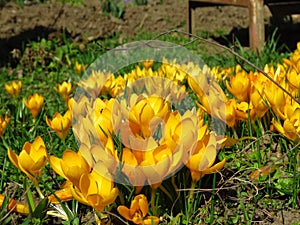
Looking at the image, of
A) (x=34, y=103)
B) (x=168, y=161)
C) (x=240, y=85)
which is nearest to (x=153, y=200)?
(x=168, y=161)

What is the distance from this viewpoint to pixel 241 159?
5.77 feet

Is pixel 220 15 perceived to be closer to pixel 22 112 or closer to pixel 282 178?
pixel 22 112

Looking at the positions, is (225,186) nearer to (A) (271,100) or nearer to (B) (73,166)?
(A) (271,100)

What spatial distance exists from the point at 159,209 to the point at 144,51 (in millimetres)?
2805

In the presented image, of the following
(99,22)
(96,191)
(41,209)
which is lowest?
(99,22)

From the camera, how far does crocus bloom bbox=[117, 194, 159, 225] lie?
52.8 inches

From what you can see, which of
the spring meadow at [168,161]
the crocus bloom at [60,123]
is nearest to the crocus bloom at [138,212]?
the spring meadow at [168,161]

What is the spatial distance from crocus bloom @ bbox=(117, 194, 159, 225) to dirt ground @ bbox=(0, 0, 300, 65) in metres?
3.81

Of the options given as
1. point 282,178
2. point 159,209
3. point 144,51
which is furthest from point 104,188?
point 144,51

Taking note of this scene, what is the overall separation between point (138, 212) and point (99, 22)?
4.94 m

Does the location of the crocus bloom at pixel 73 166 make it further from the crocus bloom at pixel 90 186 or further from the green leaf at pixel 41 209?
the green leaf at pixel 41 209

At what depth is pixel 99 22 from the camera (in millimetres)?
6141

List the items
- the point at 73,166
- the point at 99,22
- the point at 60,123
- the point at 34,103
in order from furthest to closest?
the point at 99,22 → the point at 34,103 → the point at 60,123 → the point at 73,166

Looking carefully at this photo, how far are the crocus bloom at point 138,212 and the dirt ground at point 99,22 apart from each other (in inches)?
150
